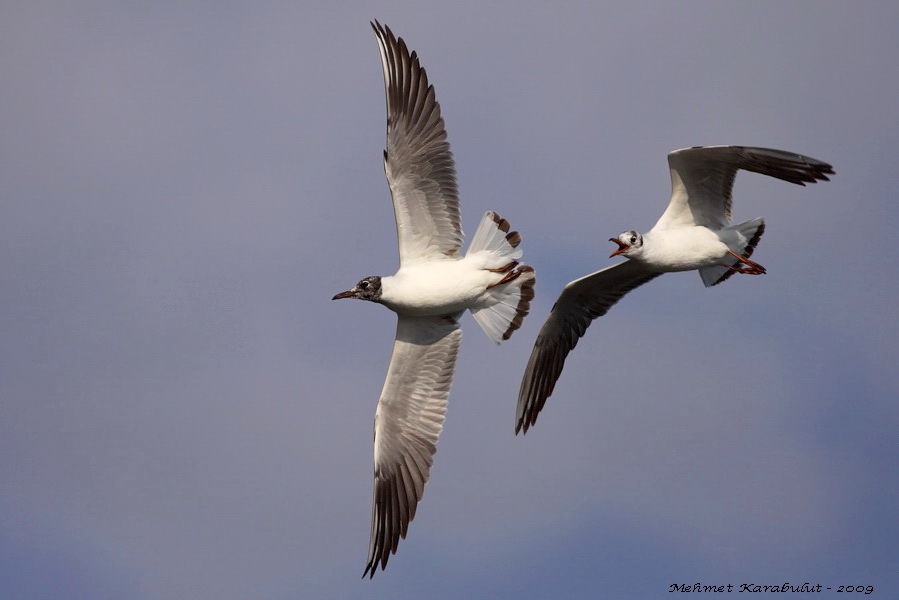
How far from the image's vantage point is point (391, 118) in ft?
49.4

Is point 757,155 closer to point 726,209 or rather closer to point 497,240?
point 726,209

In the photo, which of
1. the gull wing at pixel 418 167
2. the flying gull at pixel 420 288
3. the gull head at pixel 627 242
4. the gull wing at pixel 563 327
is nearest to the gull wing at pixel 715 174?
the gull head at pixel 627 242

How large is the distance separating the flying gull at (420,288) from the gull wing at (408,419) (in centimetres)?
1

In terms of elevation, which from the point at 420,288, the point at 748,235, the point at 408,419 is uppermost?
the point at 748,235

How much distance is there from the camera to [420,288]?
15.1 m

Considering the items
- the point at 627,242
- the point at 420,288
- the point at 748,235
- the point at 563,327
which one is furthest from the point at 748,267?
the point at 420,288

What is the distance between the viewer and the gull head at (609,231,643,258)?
1502 centimetres

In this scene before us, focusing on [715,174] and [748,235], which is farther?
[748,235]

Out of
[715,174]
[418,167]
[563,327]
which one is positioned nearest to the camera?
[418,167]

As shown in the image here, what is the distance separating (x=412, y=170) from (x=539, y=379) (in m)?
3.77

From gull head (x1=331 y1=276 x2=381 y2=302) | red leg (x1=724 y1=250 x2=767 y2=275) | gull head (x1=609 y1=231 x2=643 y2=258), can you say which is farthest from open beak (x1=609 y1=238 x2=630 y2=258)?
gull head (x1=331 y1=276 x2=381 y2=302)

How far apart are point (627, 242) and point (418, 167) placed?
249cm

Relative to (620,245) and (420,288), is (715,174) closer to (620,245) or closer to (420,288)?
(620,245)

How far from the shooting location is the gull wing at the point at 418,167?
1498 centimetres
